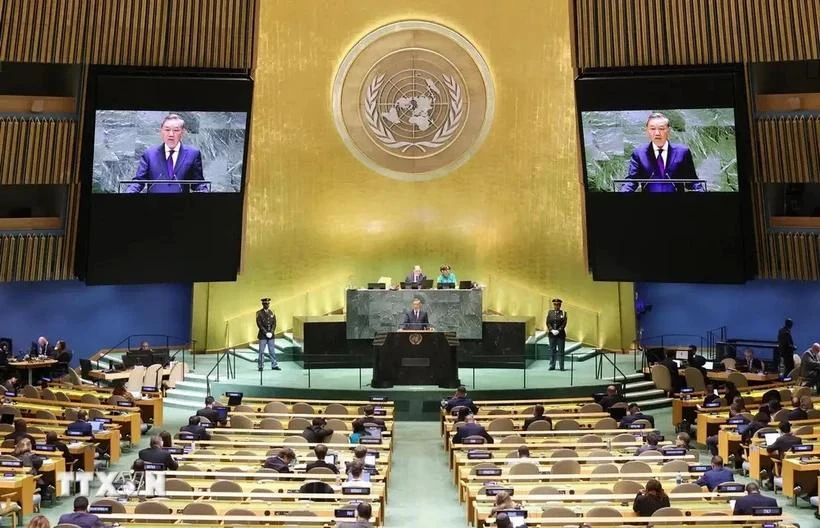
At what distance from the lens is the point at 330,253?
86.2 feet

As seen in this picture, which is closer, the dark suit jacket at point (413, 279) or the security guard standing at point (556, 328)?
the security guard standing at point (556, 328)

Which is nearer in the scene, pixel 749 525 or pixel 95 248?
pixel 749 525

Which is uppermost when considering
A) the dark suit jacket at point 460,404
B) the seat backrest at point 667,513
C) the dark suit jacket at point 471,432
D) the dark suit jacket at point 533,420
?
the dark suit jacket at point 460,404

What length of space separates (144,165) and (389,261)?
7.24m

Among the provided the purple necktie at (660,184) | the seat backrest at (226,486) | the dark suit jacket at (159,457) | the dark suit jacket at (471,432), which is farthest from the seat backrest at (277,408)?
the purple necktie at (660,184)

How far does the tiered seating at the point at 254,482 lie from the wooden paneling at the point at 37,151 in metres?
7.68

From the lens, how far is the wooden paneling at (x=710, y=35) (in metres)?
21.5

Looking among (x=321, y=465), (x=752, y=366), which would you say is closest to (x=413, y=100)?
(x=752, y=366)

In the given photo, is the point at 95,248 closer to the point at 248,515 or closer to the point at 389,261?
the point at 389,261

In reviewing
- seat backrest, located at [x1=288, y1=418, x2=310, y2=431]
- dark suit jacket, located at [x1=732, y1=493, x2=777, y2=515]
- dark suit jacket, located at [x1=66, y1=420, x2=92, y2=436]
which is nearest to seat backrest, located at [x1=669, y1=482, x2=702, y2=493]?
dark suit jacket, located at [x1=732, y1=493, x2=777, y2=515]

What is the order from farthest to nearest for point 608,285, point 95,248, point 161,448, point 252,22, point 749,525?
point 608,285 < point 252,22 < point 95,248 < point 161,448 < point 749,525

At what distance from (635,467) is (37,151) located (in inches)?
562

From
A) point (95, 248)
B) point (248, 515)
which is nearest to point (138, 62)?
point (95, 248)

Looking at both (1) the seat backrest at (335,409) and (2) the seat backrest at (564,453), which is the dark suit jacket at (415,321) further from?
(2) the seat backrest at (564,453)
